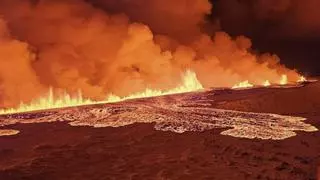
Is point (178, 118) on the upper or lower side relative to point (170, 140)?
upper

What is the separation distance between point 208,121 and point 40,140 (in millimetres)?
7205

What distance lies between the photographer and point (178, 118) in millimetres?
20781

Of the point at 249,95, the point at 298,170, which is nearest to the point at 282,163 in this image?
the point at 298,170

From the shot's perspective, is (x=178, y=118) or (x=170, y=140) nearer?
(x=170, y=140)

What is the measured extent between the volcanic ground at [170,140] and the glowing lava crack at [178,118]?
43 mm

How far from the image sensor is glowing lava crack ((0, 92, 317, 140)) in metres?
18.5

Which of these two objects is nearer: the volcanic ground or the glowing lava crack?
the volcanic ground

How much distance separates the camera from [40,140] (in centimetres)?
1755

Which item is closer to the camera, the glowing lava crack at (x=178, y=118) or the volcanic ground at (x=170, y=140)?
the volcanic ground at (x=170, y=140)

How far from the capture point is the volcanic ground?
12.4m

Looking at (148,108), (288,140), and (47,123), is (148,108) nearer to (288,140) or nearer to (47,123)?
(47,123)

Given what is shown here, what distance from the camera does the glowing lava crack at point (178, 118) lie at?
18.5m

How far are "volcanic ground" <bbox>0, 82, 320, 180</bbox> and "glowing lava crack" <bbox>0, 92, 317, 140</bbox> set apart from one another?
4 centimetres

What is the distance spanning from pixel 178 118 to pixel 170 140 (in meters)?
4.38
